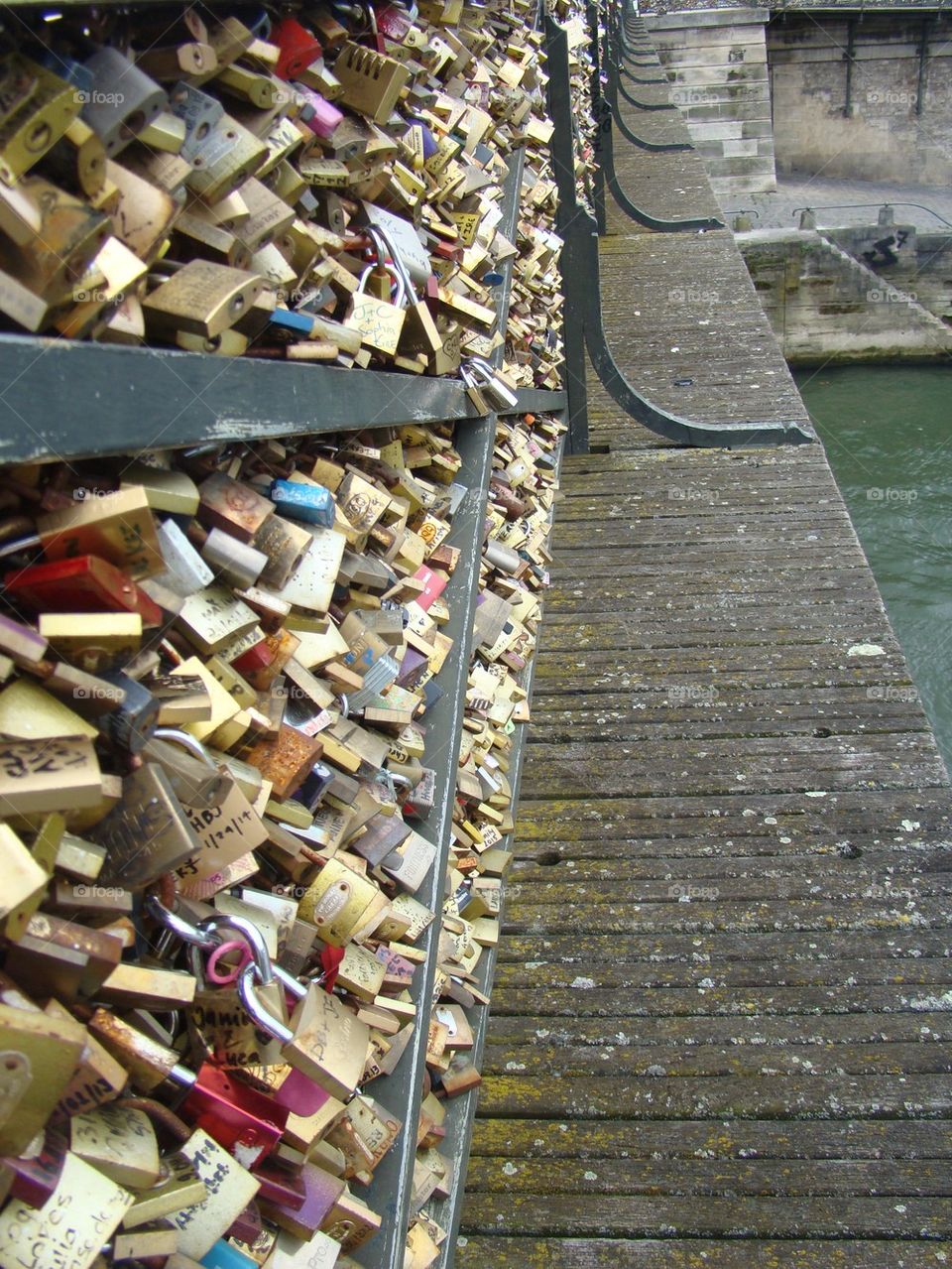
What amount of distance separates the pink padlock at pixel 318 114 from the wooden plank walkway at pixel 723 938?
1.68 metres

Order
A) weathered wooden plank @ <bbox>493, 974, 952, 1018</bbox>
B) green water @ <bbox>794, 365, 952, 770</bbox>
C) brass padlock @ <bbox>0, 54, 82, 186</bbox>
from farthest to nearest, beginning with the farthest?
green water @ <bbox>794, 365, 952, 770</bbox> < weathered wooden plank @ <bbox>493, 974, 952, 1018</bbox> < brass padlock @ <bbox>0, 54, 82, 186</bbox>

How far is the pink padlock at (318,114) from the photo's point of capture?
5.92 feet

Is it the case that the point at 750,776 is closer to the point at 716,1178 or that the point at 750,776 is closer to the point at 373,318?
the point at 716,1178

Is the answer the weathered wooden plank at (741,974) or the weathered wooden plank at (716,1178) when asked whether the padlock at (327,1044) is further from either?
the weathered wooden plank at (741,974)

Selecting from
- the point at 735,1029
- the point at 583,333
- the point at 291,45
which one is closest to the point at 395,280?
the point at 291,45

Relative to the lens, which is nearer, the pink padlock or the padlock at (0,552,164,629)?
the padlock at (0,552,164,629)

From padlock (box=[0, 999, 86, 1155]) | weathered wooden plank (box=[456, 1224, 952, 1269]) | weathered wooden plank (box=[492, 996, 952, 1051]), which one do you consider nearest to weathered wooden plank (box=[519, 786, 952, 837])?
weathered wooden plank (box=[492, 996, 952, 1051])

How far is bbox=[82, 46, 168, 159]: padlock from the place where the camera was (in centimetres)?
110

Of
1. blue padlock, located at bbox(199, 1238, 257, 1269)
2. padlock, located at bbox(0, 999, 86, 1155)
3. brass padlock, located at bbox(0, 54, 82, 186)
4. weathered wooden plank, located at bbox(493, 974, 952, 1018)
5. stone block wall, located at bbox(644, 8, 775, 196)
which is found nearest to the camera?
padlock, located at bbox(0, 999, 86, 1155)

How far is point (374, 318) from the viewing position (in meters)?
2.02

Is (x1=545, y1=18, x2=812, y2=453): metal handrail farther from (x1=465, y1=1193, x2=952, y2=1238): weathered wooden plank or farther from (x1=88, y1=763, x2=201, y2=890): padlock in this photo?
(x1=88, y1=763, x2=201, y2=890): padlock

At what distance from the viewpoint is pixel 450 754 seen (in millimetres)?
2281

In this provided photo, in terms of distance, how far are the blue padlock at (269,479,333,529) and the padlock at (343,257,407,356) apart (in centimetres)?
38

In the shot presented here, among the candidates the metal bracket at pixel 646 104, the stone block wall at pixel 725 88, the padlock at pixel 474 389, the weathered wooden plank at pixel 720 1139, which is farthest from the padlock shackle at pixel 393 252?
the stone block wall at pixel 725 88
